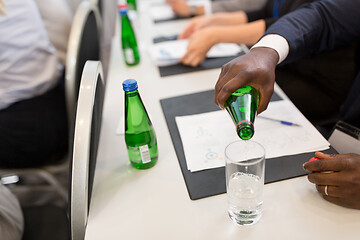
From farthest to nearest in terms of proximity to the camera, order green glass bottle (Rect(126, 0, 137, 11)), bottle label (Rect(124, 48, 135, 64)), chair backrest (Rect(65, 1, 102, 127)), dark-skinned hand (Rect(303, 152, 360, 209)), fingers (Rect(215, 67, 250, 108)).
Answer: green glass bottle (Rect(126, 0, 137, 11)) → bottle label (Rect(124, 48, 135, 64)) → chair backrest (Rect(65, 1, 102, 127)) → fingers (Rect(215, 67, 250, 108)) → dark-skinned hand (Rect(303, 152, 360, 209))

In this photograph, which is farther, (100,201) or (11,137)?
(11,137)

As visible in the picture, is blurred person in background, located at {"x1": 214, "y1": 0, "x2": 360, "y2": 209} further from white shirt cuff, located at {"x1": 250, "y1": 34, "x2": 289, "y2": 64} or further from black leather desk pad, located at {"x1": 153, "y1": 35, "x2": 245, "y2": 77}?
black leather desk pad, located at {"x1": 153, "y1": 35, "x2": 245, "y2": 77}

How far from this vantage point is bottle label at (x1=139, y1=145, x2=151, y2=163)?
2.38 feet

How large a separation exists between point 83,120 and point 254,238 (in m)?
0.40

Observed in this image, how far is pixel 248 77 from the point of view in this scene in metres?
0.72

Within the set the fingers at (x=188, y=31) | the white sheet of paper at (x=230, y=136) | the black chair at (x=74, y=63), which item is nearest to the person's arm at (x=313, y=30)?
the white sheet of paper at (x=230, y=136)

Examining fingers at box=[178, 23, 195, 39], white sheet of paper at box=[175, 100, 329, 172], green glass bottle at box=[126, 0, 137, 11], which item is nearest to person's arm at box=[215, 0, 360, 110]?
white sheet of paper at box=[175, 100, 329, 172]

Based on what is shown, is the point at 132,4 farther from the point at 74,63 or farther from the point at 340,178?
the point at 340,178

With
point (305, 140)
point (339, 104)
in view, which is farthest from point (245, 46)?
point (305, 140)

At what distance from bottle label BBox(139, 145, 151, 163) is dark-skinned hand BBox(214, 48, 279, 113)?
0.64ft

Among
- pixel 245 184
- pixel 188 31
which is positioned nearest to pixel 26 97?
pixel 188 31

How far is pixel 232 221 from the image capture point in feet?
2.05

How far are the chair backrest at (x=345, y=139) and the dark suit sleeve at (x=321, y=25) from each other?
10.3 inches

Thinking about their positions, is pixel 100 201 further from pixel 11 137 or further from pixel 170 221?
pixel 11 137
